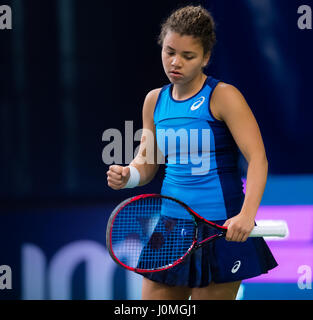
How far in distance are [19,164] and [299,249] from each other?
1.52 meters

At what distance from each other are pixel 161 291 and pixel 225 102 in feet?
2.07

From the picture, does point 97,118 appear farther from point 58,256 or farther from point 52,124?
point 58,256

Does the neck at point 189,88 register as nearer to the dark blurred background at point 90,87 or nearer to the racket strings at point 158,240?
the racket strings at point 158,240

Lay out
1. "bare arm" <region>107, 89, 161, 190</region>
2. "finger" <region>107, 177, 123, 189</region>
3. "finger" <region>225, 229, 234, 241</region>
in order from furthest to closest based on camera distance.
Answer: "bare arm" <region>107, 89, 161, 190</region> < "finger" <region>107, 177, 123, 189</region> < "finger" <region>225, 229, 234, 241</region>

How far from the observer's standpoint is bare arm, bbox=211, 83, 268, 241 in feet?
5.64

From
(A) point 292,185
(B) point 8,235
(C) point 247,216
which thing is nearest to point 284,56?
(A) point 292,185

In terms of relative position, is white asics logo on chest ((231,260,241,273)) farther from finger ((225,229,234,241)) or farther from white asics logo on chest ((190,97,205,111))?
white asics logo on chest ((190,97,205,111))

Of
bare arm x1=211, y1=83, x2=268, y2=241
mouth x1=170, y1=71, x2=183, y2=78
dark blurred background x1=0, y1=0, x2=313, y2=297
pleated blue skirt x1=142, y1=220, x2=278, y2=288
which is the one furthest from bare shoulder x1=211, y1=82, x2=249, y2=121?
dark blurred background x1=0, y1=0, x2=313, y2=297

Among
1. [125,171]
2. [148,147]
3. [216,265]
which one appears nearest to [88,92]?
[148,147]

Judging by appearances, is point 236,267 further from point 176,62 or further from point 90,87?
point 90,87

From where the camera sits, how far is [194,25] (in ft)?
5.89

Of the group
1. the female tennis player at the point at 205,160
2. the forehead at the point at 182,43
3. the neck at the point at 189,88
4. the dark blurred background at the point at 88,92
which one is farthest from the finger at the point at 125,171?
the dark blurred background at the point at 88,92

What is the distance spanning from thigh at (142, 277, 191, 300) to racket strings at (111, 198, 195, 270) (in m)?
0.06

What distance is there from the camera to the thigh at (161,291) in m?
1.83
